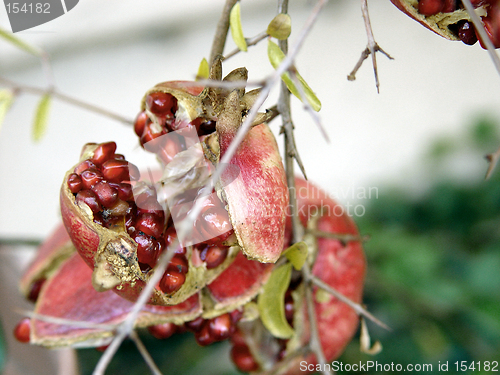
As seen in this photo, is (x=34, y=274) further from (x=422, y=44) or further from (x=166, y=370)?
(x=422, y=44)

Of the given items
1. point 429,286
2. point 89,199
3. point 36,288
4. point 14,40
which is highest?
point 14,40

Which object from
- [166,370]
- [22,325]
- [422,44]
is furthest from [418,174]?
[22,325]

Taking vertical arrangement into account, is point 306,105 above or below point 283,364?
above

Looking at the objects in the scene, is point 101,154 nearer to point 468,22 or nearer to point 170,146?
point 170,146

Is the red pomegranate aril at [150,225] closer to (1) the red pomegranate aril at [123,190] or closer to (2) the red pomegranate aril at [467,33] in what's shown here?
(1) the red pomegranate aril at [123,190]

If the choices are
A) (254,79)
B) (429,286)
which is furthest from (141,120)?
(254,79)
